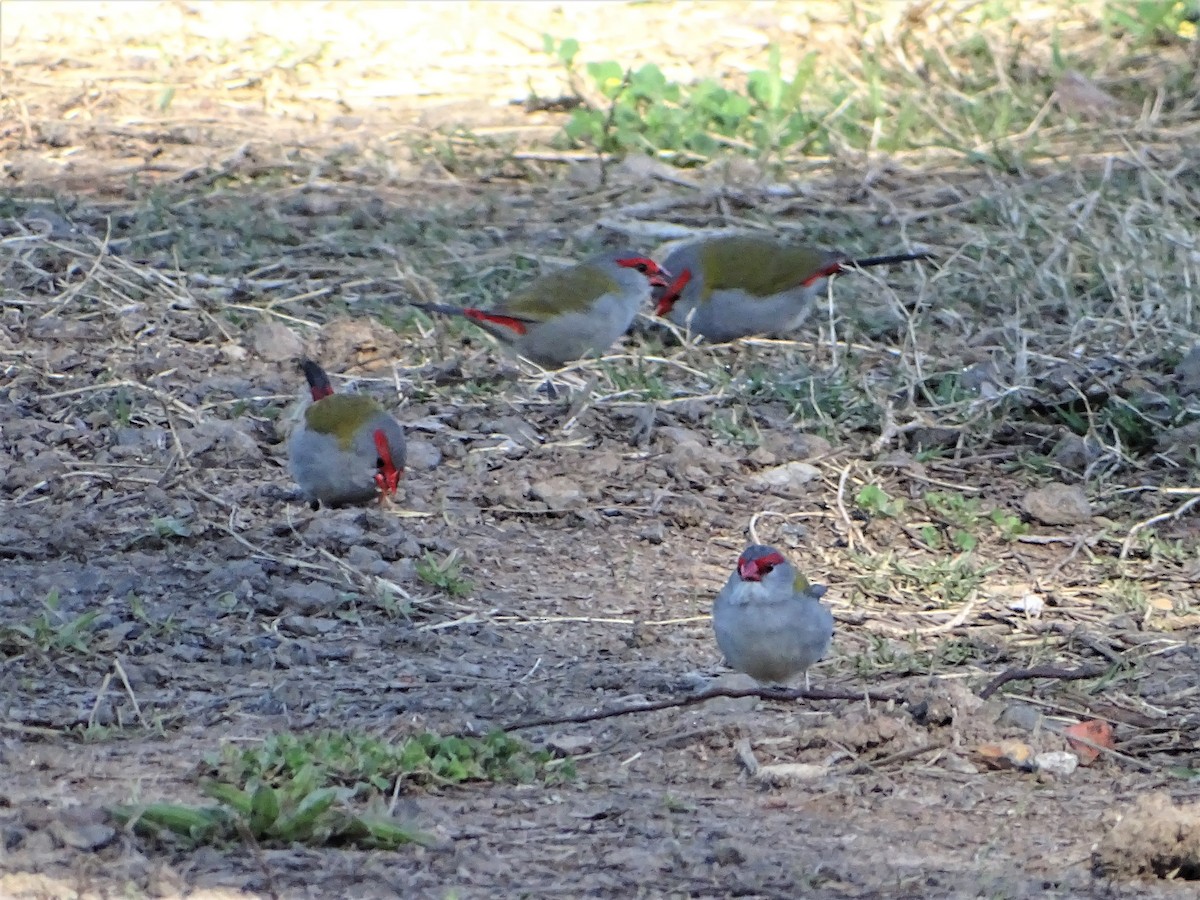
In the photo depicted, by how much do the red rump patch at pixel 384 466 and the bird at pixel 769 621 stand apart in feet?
4.94

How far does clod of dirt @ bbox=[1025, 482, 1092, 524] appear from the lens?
6.30m

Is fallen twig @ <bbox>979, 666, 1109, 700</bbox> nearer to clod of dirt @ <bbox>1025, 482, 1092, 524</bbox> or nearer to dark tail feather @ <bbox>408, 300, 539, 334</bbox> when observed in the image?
clod of dirt @ <bbox>1025, 482, 1092, 524</bbox>

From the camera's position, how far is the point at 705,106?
1037cm

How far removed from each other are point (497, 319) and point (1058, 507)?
2361 mm

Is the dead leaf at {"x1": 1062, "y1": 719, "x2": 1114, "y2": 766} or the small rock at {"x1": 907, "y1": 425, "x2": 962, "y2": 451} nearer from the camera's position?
the dead leaf at {"x1": 1062, "y1": 719, "x2": 1114, "y2": 766}

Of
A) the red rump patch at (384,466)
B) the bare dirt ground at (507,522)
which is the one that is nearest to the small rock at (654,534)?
→ the bare dirt ground at (507,522)

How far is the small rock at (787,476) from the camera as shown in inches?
257

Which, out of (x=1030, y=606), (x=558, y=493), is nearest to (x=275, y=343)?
(x=558, y=493)

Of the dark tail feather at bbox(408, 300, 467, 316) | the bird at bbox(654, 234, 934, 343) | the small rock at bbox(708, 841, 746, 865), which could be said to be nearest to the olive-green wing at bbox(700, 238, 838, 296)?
the bird at bbox(654, 234, 934, 343)

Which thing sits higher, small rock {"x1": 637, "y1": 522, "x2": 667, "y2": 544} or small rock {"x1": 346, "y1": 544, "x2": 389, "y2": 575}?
small rock {"x1": 346, "y1": 544, "x2": 389, "y2": 575}

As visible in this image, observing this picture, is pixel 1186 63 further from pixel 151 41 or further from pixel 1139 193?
pixel 151 41

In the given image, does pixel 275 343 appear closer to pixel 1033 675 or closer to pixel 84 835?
pixel 1033 675

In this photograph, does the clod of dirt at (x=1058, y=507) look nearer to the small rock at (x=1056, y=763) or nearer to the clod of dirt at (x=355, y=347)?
the small rock at (x=1056, y=763)

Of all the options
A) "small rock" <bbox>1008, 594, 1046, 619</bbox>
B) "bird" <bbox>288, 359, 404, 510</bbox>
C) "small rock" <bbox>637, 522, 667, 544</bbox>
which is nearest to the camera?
"small rock" <bbox>1008, 594, 1046, 619</bbox>
